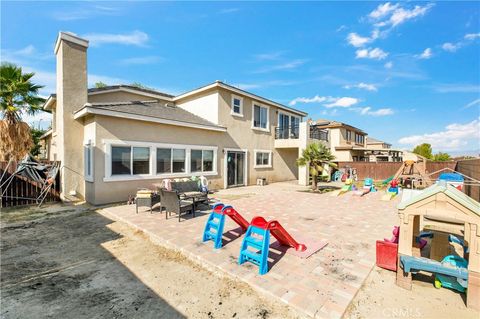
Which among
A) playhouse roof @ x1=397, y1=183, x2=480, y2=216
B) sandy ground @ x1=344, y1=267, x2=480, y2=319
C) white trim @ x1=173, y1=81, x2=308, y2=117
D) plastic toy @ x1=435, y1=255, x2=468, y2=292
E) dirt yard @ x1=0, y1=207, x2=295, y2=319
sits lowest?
dirt yard @ x1=0, y1=207, x2=295, y2=319

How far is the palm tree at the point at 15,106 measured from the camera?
41.4ft

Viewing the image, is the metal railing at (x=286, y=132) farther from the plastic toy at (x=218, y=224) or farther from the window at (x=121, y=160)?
the plastic toy at (x=218, y=224)

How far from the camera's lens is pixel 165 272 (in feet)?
13.3

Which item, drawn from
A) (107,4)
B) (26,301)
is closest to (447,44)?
(107,4)

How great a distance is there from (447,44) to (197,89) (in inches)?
597

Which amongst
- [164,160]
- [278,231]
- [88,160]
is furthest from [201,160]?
[278,231]

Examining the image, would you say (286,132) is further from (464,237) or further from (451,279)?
(451,279)

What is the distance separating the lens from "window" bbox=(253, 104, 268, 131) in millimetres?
17234

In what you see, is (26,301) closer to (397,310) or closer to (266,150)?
(397,310)

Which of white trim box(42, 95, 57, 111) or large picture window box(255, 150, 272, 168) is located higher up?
white trim box(42, 95, 57, 111)

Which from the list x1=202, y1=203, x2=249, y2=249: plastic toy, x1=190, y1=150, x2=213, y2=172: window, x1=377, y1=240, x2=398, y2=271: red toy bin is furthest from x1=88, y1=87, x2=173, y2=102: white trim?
x1=377, y1=240, x2=398, y2=271: red toy bin

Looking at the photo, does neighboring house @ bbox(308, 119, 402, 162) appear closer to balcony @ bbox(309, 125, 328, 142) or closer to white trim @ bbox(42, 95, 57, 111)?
balcony @ bbox(309, 125, 328, 142)

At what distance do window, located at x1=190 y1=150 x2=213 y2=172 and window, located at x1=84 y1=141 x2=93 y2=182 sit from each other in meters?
4.96

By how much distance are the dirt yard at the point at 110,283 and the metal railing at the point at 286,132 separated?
15.4m
